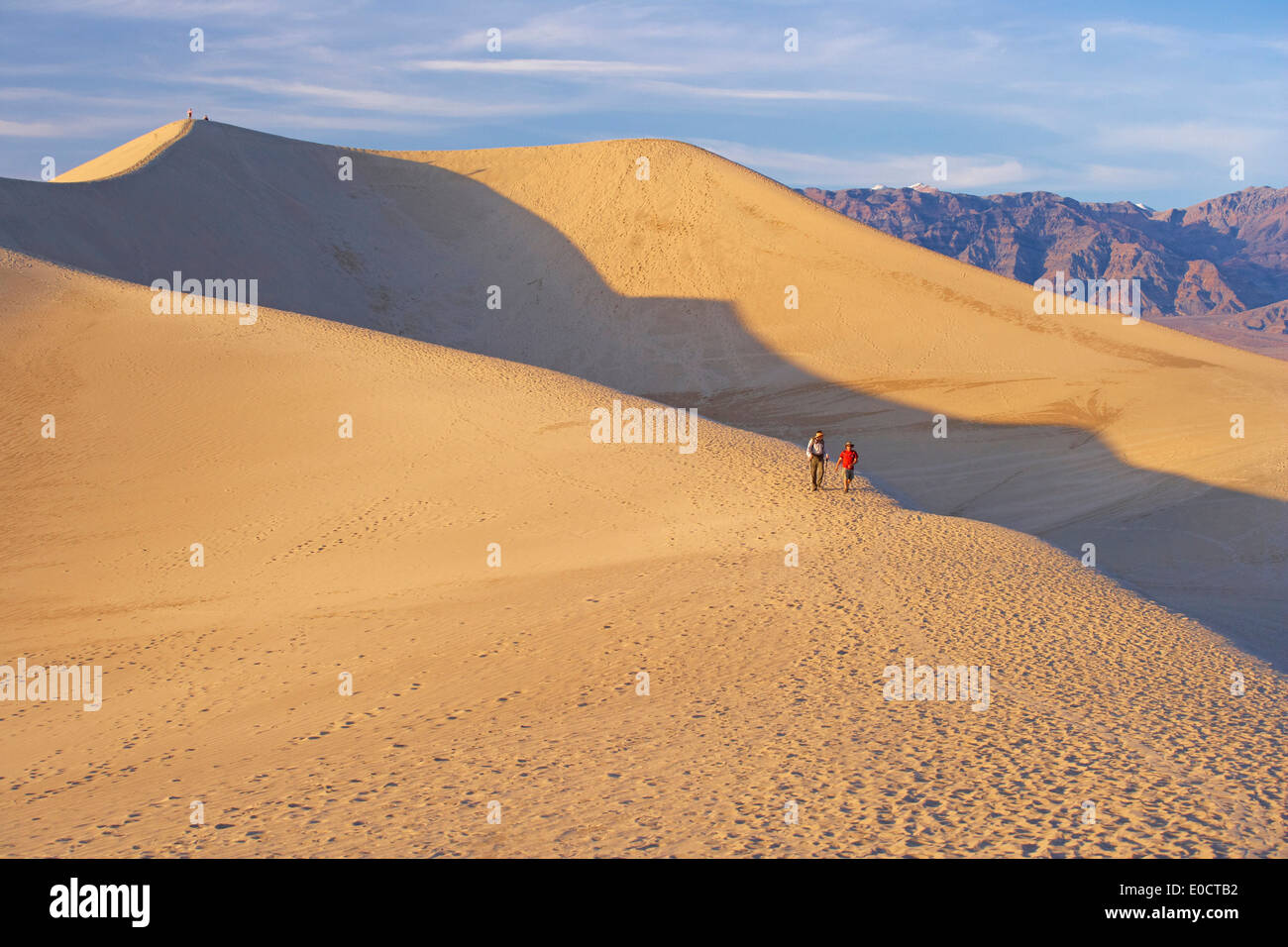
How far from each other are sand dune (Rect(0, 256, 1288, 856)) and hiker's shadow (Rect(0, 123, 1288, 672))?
14.4 ft

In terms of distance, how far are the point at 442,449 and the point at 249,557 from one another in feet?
15.2

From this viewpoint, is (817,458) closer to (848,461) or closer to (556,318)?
(848,461)

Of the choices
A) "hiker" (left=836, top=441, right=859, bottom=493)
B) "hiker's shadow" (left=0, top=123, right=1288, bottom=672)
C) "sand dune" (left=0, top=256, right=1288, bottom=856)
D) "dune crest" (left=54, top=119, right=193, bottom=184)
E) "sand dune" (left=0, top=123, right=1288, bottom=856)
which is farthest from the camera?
"dune crest" (left=54, top=119, right=193, bottom=184)

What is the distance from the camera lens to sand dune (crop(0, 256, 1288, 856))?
7141mm

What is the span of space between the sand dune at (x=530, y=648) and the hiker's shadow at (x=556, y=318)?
439 centimetres

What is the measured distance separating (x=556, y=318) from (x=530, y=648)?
115ft

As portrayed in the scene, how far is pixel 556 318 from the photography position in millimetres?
45031

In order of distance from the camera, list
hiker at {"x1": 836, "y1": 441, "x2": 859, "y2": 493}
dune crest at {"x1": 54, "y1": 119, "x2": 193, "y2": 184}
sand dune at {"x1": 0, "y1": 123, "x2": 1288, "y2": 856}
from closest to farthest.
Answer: sand dune at {"x1": 0, "y1": 123, "x2": 1288, "y2": 856} → hiker at {"x1": 836, "y1": 441, "x2": 859, "y2": 493} → dune crest at {"x1": 54, "y1": 119, "x2": 193, "y2": 184}

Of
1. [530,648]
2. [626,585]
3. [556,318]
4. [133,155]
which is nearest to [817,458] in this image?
[626,585]

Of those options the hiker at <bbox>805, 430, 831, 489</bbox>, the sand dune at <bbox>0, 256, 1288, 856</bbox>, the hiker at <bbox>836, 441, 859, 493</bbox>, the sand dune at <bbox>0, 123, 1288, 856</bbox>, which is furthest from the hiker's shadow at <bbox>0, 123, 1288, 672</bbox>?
the sand dune at <bbox>0, 256, 1288, 856</bbox>

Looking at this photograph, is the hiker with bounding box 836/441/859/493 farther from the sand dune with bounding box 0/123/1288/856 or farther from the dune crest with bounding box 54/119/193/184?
the dune crest with bounding box 54/119/193/184

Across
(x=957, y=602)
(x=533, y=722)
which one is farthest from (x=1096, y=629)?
(x=533, y=722)
